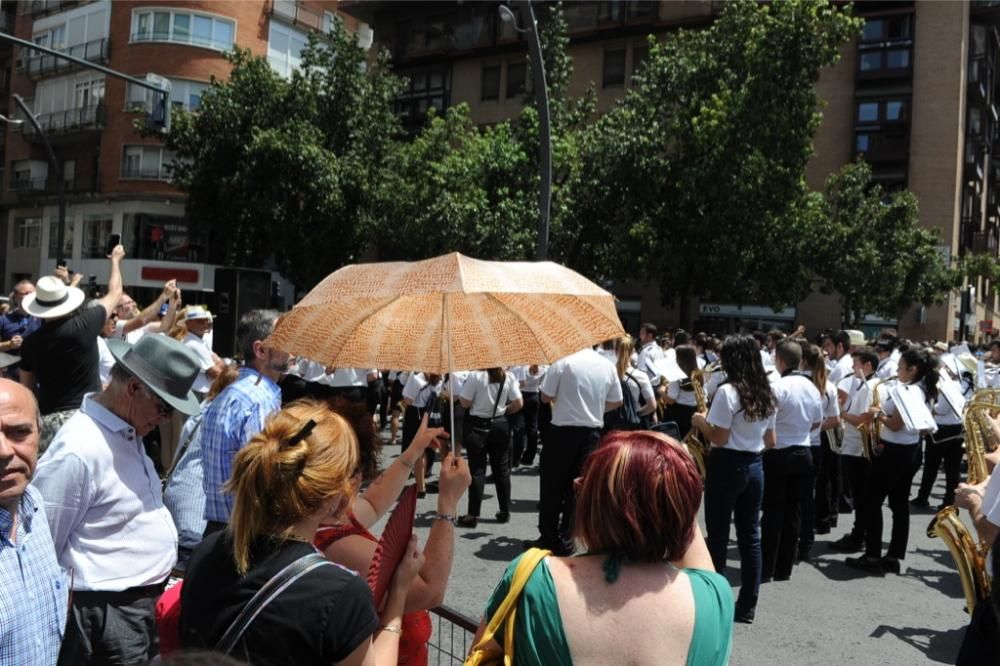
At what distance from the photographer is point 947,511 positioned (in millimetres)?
4676

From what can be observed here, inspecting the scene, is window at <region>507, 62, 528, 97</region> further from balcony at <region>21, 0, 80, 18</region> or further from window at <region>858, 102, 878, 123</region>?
balcony at <region>21, 0, 80, 18</region>

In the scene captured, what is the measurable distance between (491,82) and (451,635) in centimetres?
3847

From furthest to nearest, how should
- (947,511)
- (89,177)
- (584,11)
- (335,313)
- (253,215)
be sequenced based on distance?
(584,11), (89,177), (253,215), (947,511), (335,313)

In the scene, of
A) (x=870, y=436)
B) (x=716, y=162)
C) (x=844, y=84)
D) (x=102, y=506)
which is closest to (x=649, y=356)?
(x=870, y=436)

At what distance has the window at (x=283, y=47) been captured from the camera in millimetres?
35062

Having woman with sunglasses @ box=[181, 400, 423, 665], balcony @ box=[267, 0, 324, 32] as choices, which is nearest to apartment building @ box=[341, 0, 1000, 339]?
balcony @ box=[267, 0, 324, 32]

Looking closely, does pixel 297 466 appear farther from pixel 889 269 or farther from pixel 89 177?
pixel 89 177

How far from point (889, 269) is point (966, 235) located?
15.2m

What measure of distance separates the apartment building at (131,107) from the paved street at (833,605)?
28.7 metres

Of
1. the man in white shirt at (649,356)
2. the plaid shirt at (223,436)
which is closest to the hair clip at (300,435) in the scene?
the plaid shirt at (223,436)

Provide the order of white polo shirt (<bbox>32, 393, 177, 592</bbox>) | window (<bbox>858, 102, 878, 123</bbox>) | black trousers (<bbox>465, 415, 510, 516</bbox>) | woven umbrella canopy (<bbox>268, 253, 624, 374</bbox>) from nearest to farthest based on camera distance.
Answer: white polo shirt (<bbox>32, 393, 177, 592</bbox>) < woven umbrella canopy (<bbox>268, 253, 624, 374</bbox>) < black trousers (<bbox>465, 415, 510, 516</bbox>) < window (<bbox>858, 102, 878, 123</bbox>)

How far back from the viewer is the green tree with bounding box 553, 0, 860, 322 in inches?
860

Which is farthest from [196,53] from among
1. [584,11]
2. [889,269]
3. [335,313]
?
[335,313]

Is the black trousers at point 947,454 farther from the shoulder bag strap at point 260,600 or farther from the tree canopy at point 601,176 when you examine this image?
the tree canopy at point 601,176
